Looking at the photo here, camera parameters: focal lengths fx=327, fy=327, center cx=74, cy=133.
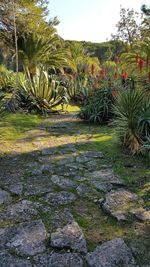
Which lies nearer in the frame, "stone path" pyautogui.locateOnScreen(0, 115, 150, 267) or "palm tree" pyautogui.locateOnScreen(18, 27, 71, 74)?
"stone path" pyautogui.locateOnScreen(0, 115, 150, 267)

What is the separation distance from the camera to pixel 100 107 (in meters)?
6.88

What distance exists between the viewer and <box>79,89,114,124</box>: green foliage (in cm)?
686

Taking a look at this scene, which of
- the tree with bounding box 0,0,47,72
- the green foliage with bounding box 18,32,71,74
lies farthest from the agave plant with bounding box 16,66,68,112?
the green foliage with bounding box 18,32,71,74

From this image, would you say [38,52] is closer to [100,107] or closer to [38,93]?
[38,93]

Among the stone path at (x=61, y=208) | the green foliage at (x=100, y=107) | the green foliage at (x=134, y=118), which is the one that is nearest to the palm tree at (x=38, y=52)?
the green foliage at (x=100, y=107)

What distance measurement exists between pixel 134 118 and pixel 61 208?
2.29 m

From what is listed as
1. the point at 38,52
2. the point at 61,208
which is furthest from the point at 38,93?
the point at 61,208

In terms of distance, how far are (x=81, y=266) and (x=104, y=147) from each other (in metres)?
3.04

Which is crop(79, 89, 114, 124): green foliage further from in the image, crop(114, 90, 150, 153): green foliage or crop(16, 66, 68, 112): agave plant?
crop(114, 90, 150, 153): green foliage

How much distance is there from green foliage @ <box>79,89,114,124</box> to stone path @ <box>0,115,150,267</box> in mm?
2224

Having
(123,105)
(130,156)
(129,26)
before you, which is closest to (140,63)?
(123,105)

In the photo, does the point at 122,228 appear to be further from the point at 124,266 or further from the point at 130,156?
the point at 130,156

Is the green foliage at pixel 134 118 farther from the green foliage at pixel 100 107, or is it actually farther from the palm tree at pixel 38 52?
the palm tree at pixel 38 52

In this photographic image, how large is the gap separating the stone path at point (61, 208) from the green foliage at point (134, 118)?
1.67 ft
